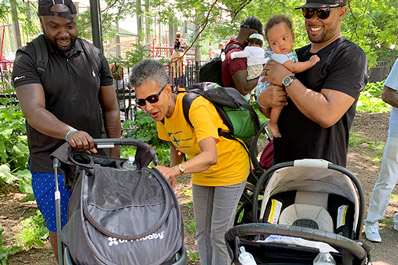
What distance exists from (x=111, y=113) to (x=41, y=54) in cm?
72

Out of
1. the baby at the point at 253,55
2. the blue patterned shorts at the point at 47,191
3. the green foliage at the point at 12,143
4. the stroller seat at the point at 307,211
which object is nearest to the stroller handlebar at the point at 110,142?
the blue patterned shorts at the point at 47,191

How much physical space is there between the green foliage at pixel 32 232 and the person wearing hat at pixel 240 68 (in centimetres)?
258

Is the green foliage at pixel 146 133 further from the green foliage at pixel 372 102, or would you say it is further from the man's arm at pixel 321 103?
the green foliage at pixel 372 102

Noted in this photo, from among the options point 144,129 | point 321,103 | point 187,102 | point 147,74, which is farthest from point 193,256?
Result: point 144,129

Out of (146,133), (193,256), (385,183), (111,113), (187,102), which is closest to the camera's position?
(187,102)

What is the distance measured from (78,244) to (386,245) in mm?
3407

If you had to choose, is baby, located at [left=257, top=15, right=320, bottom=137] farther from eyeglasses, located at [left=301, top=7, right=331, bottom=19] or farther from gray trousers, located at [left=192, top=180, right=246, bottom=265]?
gray trousers, located at [left=192, top=180, right=246, bottom=265]

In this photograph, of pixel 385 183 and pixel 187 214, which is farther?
pixel 187 214

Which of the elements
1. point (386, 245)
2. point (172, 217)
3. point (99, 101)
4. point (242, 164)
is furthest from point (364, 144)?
point (172, 217)

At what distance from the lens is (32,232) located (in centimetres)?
375

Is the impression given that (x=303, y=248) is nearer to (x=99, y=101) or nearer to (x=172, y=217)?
(x=172, y=217)

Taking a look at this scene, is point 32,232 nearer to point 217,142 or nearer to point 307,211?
point 217,142

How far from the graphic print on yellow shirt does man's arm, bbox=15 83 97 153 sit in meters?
0.59

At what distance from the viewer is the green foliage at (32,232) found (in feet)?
11.3
